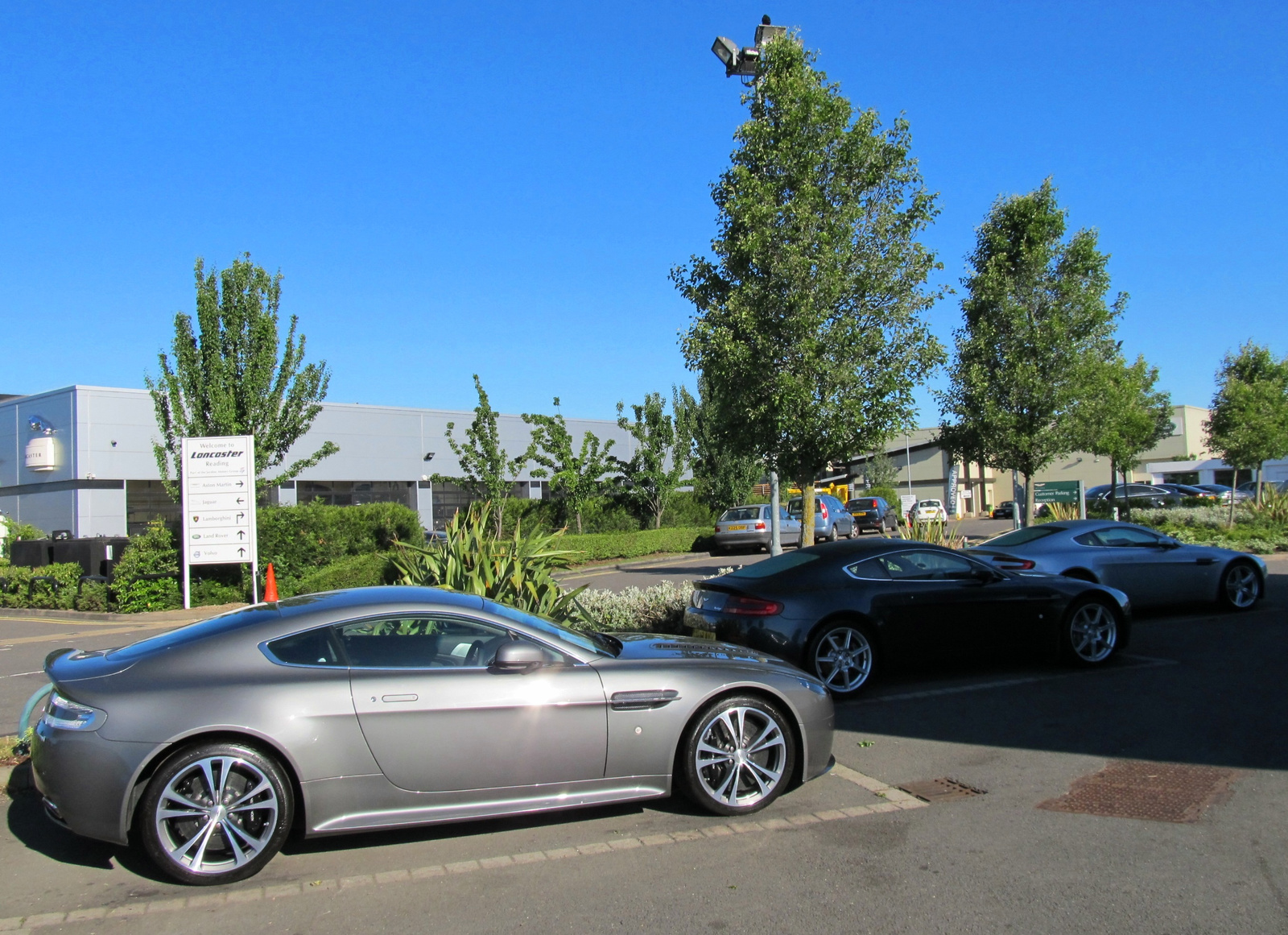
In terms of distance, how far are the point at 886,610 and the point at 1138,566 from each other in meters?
5.08

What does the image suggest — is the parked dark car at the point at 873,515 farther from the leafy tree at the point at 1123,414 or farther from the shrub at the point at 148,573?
the shrub at the point at 148,573

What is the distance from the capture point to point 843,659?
26.0 ft

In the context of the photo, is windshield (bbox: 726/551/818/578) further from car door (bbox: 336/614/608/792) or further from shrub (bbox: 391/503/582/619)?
car door (bbox: 336/614/608/792)

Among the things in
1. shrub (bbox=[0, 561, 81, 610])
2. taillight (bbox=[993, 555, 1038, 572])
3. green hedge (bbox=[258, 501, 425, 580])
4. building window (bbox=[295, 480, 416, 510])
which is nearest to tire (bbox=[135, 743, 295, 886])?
taillight (bbox=[993, 555, 1038, 572])

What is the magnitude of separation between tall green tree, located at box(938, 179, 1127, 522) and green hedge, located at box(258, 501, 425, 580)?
1189 cm

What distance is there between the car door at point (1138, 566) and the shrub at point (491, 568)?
254 inches

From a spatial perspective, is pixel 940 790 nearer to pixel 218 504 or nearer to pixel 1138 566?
pixel 1138 566

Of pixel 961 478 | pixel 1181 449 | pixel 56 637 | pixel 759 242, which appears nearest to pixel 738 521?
pixel 759 242

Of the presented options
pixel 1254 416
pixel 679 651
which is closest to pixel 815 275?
pixel 679 651

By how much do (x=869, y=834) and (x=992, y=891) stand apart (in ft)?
2.68

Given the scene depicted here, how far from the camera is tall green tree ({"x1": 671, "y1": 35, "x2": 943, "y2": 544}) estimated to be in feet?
44.8

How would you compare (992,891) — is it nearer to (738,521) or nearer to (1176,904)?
(1176,904)

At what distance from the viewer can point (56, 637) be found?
1473 cm

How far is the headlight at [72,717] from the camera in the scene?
13.9 ft
